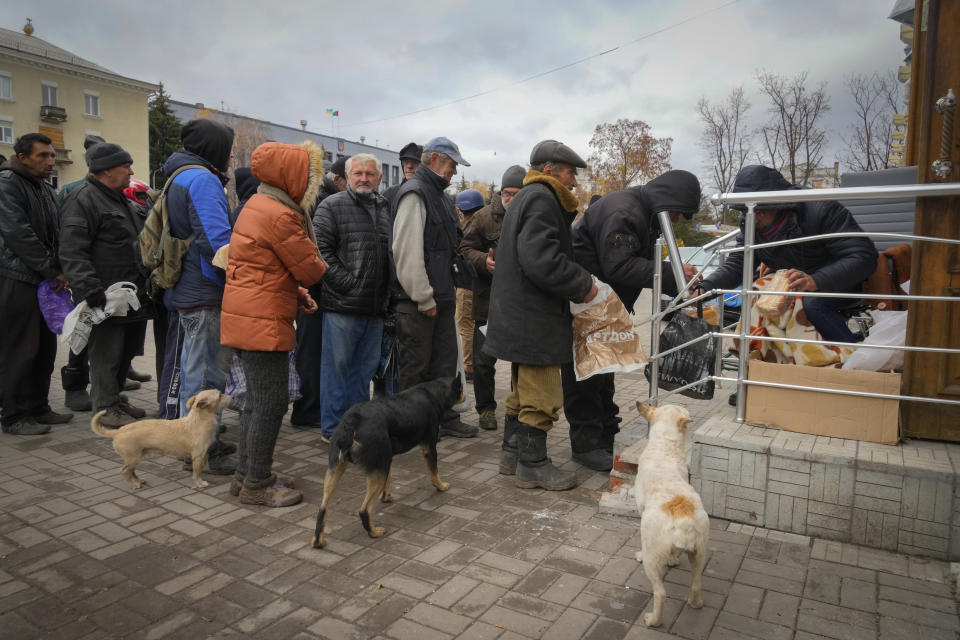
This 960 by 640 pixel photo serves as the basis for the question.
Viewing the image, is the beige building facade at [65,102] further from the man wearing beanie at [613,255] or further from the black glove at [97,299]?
the man wearing beanie at [613,255]

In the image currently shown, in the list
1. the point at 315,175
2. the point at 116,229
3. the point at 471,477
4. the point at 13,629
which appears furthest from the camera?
the point at 116,229

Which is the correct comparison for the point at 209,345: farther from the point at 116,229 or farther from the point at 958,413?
the point at 958,413

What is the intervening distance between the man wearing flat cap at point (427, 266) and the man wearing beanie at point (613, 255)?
3.76ft

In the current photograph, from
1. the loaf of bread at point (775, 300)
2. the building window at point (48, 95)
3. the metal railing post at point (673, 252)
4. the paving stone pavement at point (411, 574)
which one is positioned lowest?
the paving stone pavement at point (411, 574)

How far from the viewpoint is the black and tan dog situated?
11.1 feet

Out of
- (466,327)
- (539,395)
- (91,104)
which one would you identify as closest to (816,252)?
(539,395)

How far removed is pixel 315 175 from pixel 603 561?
9.54 feet

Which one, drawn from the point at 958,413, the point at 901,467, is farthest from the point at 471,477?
the point at 958,413

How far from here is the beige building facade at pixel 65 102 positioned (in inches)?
1549

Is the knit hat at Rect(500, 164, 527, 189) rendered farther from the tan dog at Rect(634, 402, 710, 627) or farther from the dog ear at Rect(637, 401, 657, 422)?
the tan dog at Rect(634, 402, 710, 627)

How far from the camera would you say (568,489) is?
163 inches

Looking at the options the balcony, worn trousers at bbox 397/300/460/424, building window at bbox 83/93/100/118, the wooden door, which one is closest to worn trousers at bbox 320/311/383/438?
worn trousers at bbox 397/300/460/424

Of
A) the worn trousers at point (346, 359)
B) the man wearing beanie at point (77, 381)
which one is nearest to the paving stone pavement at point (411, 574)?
the worn trousers at point (346, 359)

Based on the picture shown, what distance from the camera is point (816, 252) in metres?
4.19
